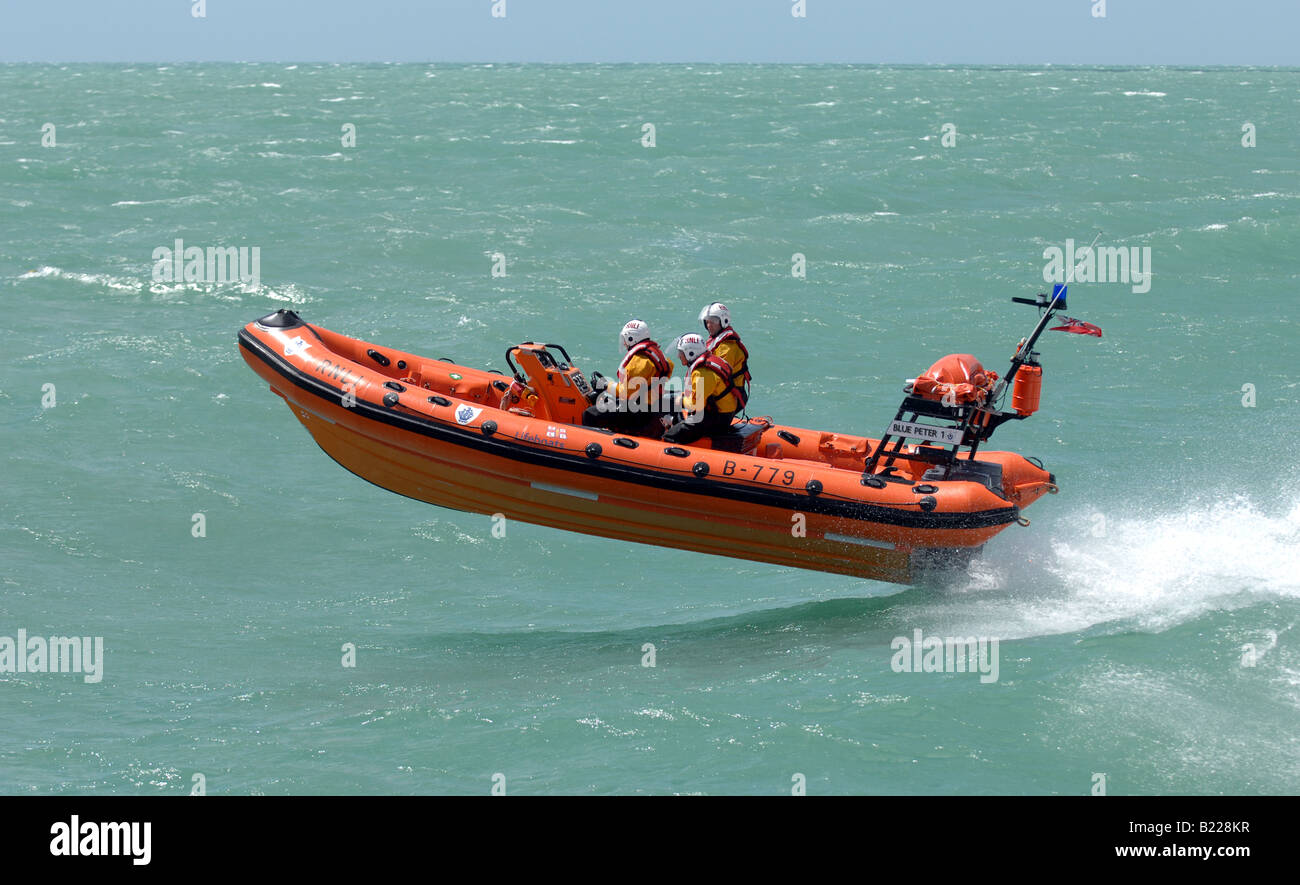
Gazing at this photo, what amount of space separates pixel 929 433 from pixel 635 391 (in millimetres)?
2042

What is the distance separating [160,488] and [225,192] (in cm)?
1556

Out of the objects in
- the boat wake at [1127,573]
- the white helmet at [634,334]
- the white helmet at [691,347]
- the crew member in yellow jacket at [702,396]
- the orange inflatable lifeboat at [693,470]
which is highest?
the white helmet at [634,334]

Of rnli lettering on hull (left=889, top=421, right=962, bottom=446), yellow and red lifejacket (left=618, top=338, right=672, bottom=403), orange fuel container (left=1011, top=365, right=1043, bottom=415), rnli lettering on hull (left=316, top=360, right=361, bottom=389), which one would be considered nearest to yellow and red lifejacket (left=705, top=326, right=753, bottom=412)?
yellow and red lifejacket (left=618, top=338, right=672, bottom=403)

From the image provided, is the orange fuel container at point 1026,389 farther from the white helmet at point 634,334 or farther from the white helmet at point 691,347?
the white helmet at point 634,334

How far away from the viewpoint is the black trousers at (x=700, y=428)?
31.1 ft

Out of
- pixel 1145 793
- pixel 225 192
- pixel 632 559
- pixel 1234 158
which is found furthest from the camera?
pixel 1234 158

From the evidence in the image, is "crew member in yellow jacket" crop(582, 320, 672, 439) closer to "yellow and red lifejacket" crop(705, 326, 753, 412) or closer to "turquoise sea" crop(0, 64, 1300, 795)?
"yellow and red lifejacket" crop(705, 326, 753, 412)

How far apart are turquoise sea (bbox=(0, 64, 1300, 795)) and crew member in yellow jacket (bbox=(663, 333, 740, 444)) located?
136cm

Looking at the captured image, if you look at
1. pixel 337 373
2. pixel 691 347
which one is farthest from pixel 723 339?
pixel 337 373

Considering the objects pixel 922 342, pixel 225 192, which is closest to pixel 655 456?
pixel 922 342

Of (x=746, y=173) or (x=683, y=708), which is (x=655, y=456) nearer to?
(x=683, y=708)

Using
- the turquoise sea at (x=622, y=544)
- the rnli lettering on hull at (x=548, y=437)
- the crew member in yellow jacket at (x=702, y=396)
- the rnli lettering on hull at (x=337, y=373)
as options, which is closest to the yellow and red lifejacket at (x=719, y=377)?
the crew member in yellow jacket at (x=702, y=396)

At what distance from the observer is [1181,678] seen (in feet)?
24.9

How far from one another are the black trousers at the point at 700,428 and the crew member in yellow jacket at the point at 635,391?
178mm
